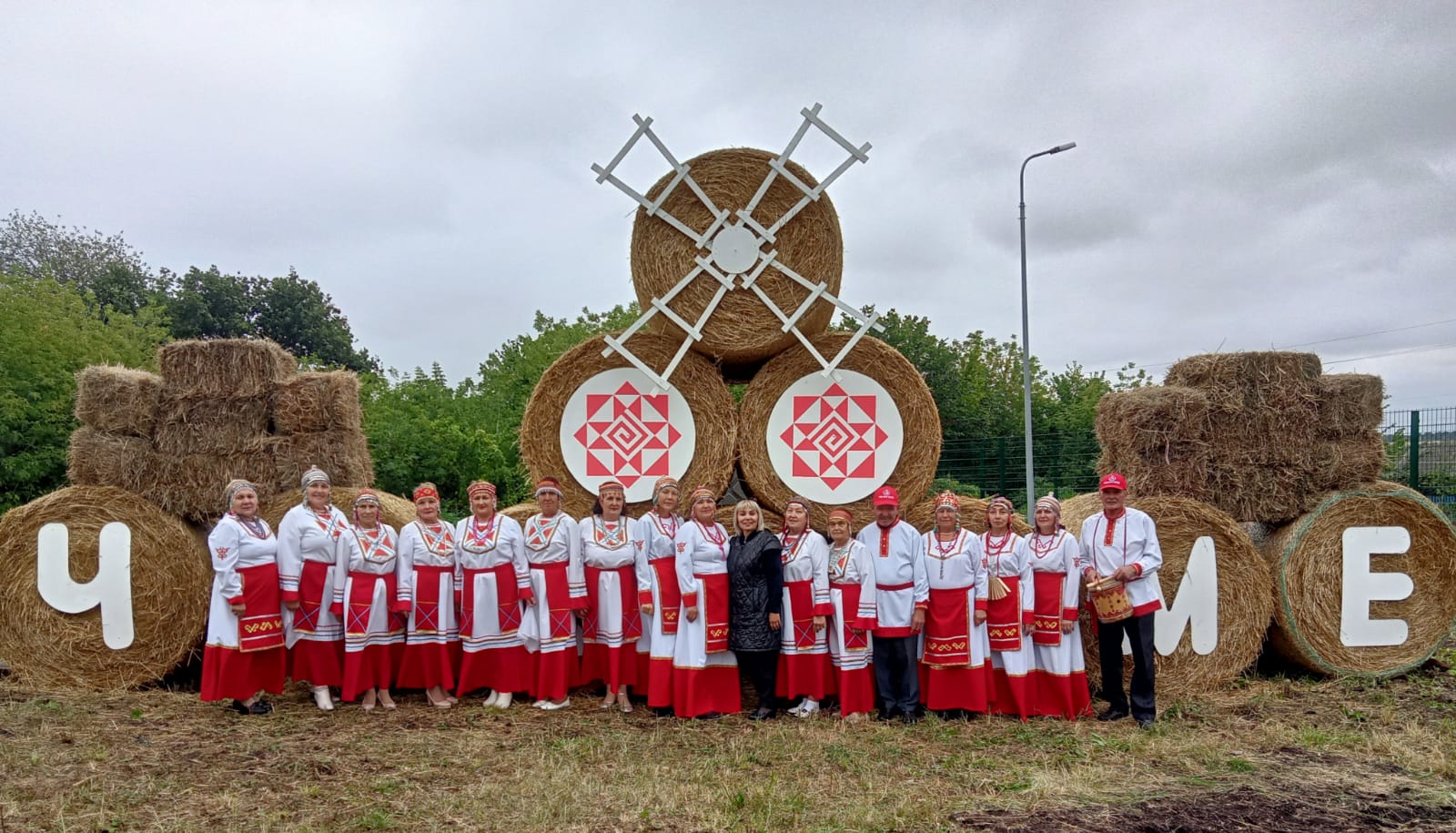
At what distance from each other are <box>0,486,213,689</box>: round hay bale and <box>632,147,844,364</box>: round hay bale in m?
4.24

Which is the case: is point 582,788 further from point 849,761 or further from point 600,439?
point 600,439

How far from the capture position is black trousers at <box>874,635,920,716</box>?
6.50 meters

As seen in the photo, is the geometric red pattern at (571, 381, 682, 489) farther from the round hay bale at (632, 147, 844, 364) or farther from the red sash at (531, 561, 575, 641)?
the red sash at (531, 561, 575, 641)

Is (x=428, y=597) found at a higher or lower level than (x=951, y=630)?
higher

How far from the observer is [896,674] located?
6.59 m

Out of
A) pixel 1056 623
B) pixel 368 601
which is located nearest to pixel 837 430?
pixel 1056 623

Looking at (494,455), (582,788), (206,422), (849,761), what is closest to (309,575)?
(206,422)

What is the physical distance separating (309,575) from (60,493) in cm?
233

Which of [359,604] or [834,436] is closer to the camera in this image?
[359,604]

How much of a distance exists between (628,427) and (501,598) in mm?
1544

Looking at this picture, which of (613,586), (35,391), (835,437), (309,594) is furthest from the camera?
(35,391)

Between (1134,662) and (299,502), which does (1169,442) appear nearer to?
(1134,662)

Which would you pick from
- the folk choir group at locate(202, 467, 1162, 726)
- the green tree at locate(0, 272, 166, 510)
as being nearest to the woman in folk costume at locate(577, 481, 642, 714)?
the folk choir group at locate(202, 467, 1162, 726)

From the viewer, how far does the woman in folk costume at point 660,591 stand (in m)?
6.57
